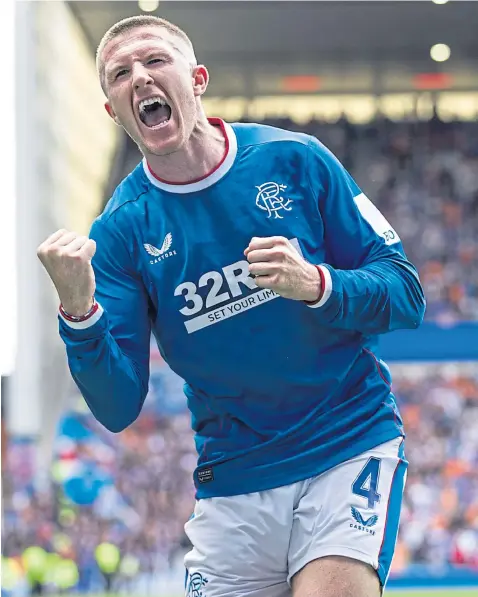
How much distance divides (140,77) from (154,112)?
Answer: 11cm

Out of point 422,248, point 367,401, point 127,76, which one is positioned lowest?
point 367,401

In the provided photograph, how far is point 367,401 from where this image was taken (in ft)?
8.61

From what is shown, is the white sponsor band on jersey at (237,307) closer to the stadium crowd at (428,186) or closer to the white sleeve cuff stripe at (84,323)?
the white sleeve cuff stripe at (84,323)

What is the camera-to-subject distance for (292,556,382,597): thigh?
7.69ft

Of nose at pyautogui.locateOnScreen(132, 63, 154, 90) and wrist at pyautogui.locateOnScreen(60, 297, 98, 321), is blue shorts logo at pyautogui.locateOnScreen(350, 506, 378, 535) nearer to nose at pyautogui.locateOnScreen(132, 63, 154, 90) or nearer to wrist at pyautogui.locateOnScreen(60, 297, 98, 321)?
wrist at pyautogui.locateOnScreen(60, 297, 98, 321)

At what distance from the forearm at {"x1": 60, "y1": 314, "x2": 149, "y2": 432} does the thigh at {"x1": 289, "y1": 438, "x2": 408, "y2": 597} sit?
48 centimetres

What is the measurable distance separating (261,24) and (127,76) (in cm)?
1318

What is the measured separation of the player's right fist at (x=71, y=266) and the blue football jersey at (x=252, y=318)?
181mm

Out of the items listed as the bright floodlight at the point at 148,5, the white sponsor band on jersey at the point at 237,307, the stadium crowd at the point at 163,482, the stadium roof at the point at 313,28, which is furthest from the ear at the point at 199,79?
the bright floodlight at the point at 148,5

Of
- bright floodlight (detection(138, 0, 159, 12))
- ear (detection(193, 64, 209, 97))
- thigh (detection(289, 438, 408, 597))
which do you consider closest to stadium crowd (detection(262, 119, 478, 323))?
bright floodlight (detection(138, 0, 159, 12))

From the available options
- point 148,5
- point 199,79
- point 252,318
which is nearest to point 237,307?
point 252,318

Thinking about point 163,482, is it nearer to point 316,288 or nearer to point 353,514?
point 353,514

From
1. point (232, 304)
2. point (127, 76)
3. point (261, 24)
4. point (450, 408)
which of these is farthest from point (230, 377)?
point (261, 24)

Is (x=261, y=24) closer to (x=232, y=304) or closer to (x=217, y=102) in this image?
(x=217, y=102)
